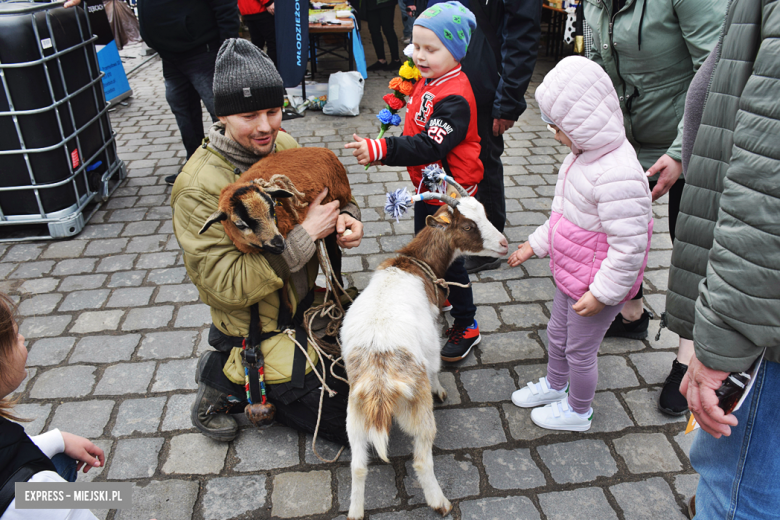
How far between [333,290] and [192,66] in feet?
12.6

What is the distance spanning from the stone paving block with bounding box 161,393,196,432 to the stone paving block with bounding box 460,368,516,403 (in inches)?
69.9

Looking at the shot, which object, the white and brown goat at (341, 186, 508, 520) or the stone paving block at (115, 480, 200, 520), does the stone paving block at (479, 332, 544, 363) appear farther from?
the stone paving block at (115, 480, 200, 520)

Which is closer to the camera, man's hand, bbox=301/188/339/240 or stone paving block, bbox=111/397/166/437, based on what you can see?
man's hand, bbox=301/188/339/240

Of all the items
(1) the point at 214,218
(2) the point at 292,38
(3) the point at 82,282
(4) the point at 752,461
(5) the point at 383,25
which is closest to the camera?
(4) the point at 752,461

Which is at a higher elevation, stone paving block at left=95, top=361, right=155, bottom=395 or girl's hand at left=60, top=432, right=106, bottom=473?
girl's hand at left=60, top=432, right=106, bottom=473

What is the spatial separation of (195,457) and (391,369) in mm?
1351

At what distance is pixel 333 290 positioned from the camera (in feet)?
10.0

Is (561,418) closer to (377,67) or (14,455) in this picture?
(14,455)

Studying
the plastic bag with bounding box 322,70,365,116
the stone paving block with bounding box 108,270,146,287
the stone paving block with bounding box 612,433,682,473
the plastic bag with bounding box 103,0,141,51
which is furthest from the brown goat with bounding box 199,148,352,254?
the plastic bag with bounding box 103,0,141,51

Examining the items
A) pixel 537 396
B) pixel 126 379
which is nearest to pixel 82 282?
pixel 126 379

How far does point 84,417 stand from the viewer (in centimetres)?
315

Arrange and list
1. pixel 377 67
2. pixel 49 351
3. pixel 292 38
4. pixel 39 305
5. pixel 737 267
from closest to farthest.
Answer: pixel 737 267 < pixel 49 351 < pixel 39 305 < pixel 292 38 < pixel 377 67

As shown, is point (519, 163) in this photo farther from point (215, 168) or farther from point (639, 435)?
point (215, 168)

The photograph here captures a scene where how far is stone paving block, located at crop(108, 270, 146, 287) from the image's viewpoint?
14.7 ft
